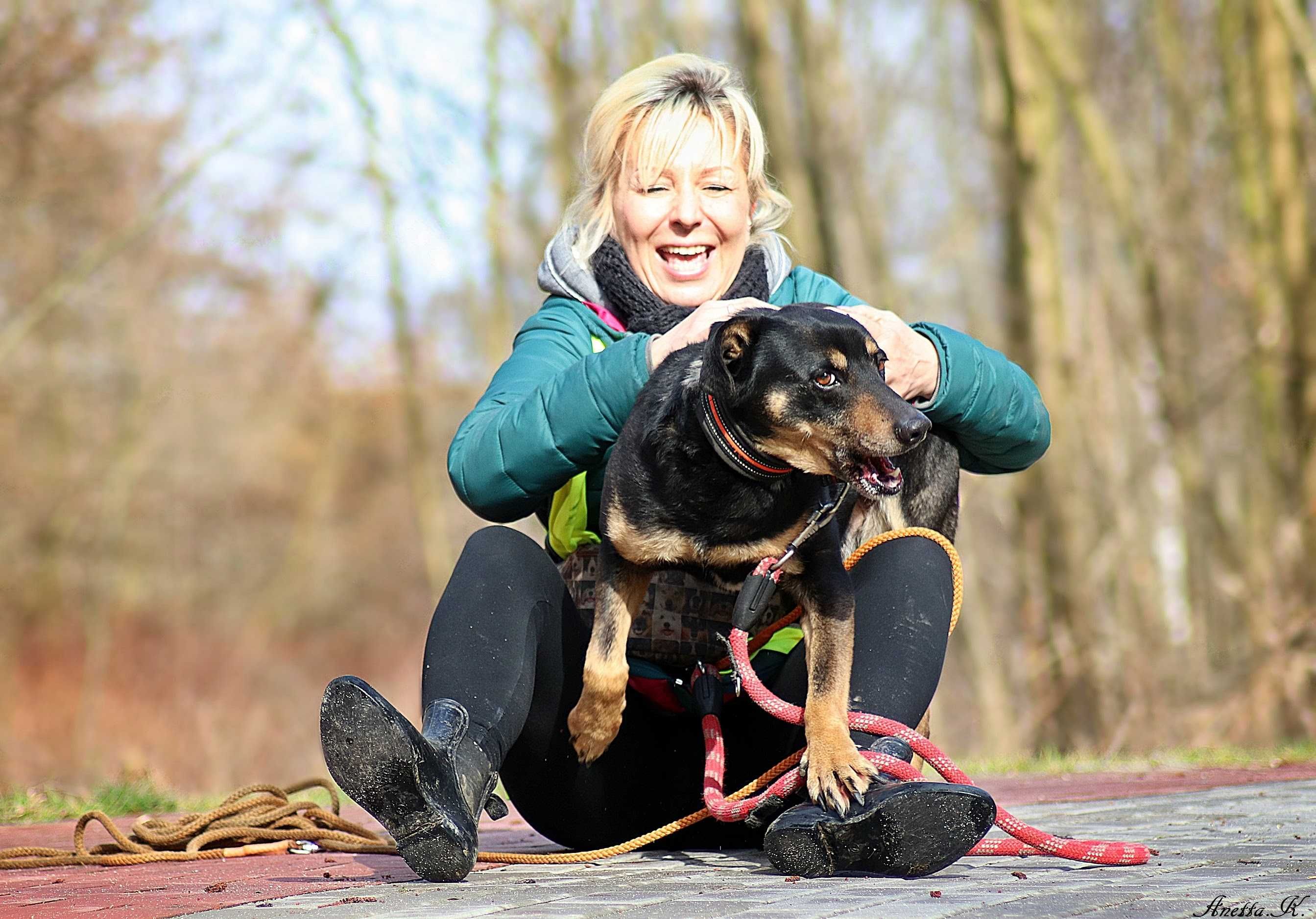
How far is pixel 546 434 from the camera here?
9.29 feet

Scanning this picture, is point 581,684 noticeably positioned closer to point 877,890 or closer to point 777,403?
point 777,403

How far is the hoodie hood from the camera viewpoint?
3.33 meters

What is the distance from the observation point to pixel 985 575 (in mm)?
16609

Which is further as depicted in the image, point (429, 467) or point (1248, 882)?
point (429, 467)

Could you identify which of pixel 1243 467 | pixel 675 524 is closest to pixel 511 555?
pixel 675 524

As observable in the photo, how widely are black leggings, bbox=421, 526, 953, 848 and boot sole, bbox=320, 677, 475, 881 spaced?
8.9 inches

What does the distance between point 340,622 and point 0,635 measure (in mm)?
6874

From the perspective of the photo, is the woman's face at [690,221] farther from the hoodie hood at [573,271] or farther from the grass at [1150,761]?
the grass at [1150,761]

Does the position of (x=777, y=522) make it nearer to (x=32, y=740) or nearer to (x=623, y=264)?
(x=623, y=264)

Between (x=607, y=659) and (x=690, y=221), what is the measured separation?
1.19 m

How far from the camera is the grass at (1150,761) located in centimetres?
531

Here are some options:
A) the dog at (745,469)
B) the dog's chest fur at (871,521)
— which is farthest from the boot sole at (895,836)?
the dog's chest fur at (871,521)

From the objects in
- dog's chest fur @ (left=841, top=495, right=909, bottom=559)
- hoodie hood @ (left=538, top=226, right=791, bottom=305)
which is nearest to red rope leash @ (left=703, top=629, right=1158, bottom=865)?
dog's chest fur @ (left=841, top=495, right=909, bottom=559)

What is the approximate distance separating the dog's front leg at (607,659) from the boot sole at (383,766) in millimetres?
497
